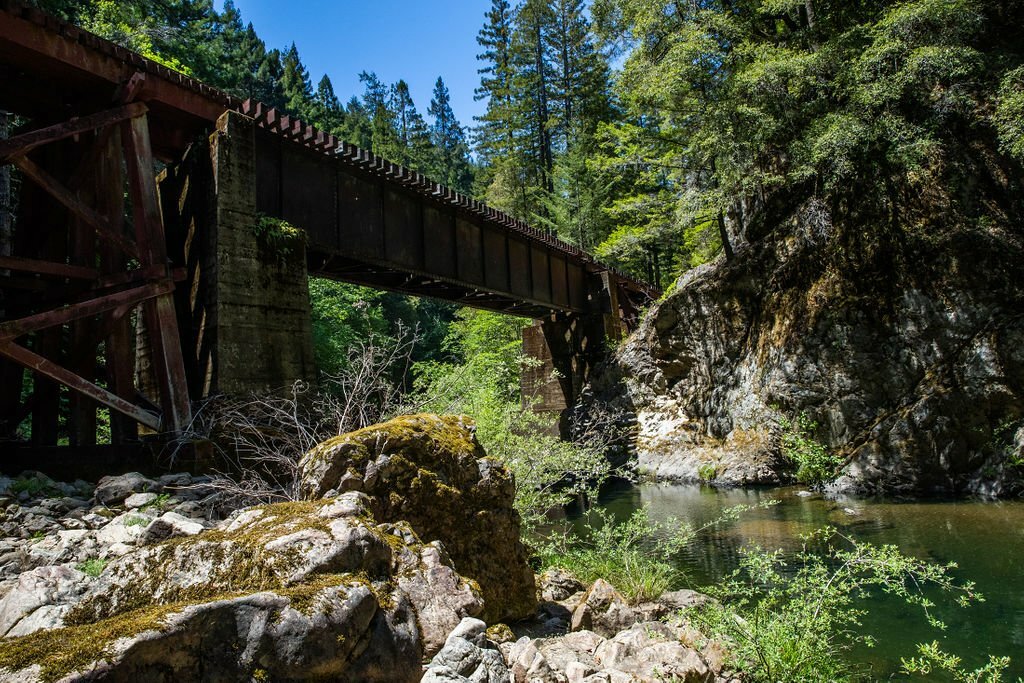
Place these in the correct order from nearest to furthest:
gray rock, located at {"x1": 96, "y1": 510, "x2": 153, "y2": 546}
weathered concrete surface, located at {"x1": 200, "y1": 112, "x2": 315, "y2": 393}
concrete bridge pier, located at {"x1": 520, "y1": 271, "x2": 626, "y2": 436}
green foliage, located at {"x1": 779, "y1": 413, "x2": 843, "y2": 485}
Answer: gray rock, located at {"x1": 96, "y1": 510, "x2": 153, "y2": 546} < weathered concrete surface, located at {"x1": 200, "y1": 112, "x2": 315, "y2": 393} < green foliage, located at {"x1": 779, "y1": 413, "x2": 843, "y2": 485} < concrete bridge pier, located at {"x1": 520, "y1": 271, "x2": 626, "y2": 436}

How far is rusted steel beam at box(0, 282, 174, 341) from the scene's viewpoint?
634 cm

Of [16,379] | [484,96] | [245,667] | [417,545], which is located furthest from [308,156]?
[484,96]

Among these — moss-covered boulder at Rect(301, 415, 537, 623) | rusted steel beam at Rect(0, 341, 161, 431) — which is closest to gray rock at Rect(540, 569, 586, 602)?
moss-covered boulder at Rect(301, 415, 537, 623)

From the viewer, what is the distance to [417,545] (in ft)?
11.7

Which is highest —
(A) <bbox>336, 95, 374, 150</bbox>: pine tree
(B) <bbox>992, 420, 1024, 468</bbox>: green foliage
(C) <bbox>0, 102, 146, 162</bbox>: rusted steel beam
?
(A) <bbox>336, 95, 374, 150</bbox>: pine tree

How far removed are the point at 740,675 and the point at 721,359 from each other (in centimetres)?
1411

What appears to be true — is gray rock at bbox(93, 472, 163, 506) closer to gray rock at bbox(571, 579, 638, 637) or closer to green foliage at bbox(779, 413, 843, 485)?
gray rock at bbox(571, 579, 638, 637)

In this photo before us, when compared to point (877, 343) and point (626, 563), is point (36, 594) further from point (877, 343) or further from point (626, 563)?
point (877, 343)

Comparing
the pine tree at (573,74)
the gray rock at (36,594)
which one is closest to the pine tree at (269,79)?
the pine tree at (573,74)

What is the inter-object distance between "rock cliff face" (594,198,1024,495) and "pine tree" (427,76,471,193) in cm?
4325

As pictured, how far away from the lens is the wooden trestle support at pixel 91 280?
698 centimetres

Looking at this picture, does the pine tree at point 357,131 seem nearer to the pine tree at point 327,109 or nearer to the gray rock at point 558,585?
the pine tree at point 327,109

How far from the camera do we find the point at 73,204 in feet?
23.4

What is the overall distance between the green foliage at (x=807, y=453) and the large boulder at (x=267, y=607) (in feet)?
40.4
